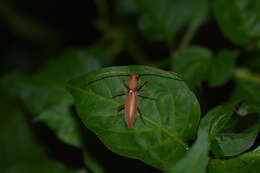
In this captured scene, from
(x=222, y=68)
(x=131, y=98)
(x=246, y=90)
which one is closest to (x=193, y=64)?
(x=222, y=68)

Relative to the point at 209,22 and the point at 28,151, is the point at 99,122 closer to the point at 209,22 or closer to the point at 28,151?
the point at 28,151

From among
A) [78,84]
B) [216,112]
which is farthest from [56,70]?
[216,112]

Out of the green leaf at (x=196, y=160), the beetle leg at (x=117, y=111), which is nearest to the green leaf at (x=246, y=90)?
the beetle leg at (x=117, y=111)

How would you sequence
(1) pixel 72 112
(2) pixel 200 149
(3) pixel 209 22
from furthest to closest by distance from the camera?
(3) pixel 209 22 → (1) pixel 72 112 → (2) pixel 200 149

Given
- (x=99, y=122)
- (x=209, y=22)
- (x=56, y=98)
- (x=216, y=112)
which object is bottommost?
(x=99, y=122)

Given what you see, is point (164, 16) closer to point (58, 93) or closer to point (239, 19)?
point (239, 19)

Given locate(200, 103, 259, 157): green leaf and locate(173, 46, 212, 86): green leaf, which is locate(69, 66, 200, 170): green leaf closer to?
locate(200, 103, 259, 157): green leaf

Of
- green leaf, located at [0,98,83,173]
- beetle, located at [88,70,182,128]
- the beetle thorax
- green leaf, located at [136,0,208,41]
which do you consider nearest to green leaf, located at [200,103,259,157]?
beetle, located at [88,70,182,128]
